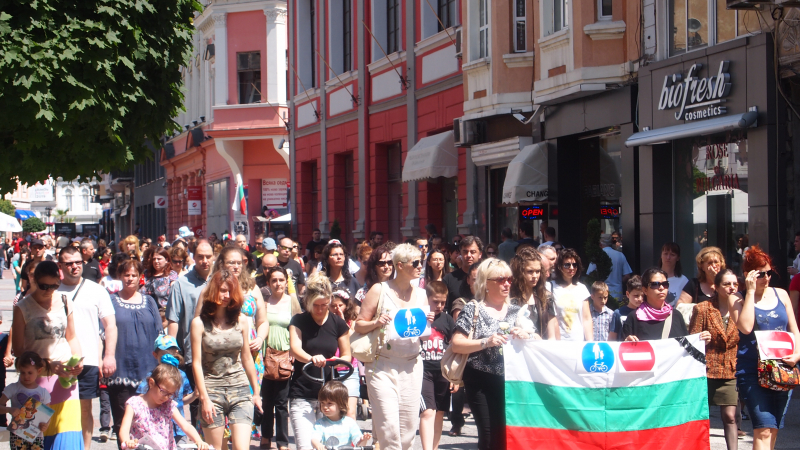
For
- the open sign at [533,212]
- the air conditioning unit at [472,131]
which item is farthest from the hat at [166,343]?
the air conditioning unit at [472,131]

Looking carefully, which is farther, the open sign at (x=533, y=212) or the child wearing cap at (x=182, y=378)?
the open sign at (x=533, y=212)

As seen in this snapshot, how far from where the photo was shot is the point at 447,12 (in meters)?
21.5

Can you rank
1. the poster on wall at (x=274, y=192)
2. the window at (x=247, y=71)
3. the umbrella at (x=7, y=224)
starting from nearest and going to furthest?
the umbrella at (x=7, y=224), the poster on wall at (x=274, y=192), the window at (x=247, y=71)

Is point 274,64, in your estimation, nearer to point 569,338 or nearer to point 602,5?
point 602,5

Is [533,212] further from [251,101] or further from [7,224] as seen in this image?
[7,224]

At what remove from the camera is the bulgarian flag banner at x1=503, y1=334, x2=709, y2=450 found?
279 inches

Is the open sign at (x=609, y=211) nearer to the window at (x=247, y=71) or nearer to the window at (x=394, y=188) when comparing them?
the window at (x=394, y=188)

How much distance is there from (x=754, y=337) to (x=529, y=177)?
9.78 meters

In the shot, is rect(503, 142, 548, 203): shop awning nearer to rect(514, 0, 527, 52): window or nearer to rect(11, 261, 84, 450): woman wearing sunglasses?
rect(514, 0, 527, 52): window

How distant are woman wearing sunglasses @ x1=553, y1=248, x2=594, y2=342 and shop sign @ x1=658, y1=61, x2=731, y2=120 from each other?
5.28 m

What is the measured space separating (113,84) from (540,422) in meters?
4.83

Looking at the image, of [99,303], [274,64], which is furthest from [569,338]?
[274,64]

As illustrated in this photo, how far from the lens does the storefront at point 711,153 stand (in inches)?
484

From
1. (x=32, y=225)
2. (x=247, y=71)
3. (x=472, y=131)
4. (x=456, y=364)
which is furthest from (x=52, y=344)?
(x=32, y=225)
